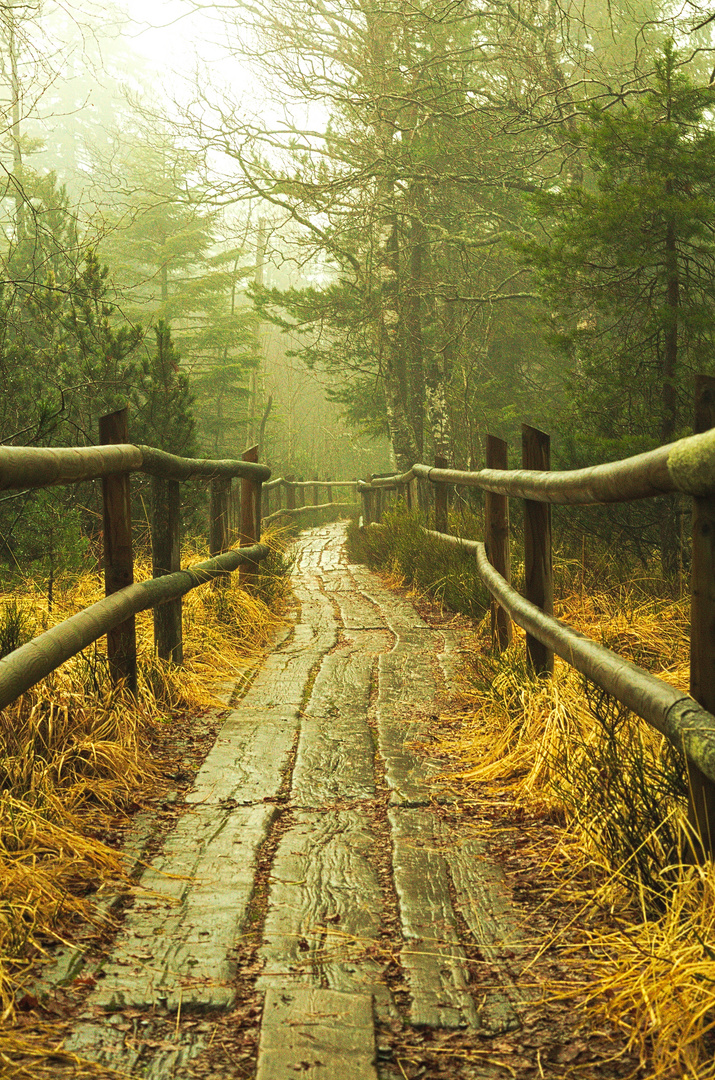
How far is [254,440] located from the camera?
2667 cm

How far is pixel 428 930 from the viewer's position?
7.39ft

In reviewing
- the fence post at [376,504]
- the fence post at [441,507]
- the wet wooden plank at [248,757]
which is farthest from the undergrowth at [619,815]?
the fence post at [376,504]

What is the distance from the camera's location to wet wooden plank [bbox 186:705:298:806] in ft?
10.5

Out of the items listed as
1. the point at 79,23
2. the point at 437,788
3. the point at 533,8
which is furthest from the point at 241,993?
the point at 533,8

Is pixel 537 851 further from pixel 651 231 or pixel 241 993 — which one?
pixel 651 231

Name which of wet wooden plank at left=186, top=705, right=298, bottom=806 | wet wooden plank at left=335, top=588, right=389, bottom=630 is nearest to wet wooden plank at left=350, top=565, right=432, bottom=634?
wet wooden plank at left=335, top=588, right=389, bottom=630

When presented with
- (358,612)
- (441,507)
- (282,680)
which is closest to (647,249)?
(441,507)

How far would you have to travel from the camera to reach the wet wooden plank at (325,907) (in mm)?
2035

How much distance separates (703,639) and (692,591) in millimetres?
114

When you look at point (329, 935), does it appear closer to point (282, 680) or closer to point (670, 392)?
point (282, 680)

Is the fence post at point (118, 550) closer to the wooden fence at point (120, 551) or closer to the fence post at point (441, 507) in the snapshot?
the wooden fence at point (120, 551)

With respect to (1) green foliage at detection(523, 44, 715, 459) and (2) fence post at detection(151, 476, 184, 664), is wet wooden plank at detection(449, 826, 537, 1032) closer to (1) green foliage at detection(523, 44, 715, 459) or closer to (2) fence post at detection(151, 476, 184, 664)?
(2) fence post at detection(151, 476, 184, 664)

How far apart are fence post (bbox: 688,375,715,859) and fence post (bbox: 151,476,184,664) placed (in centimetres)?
289

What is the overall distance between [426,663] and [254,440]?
22000mm
